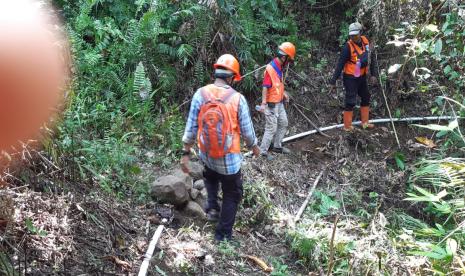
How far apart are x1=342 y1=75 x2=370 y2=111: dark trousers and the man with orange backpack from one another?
425 cm

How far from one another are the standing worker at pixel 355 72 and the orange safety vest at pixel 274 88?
1797 mm

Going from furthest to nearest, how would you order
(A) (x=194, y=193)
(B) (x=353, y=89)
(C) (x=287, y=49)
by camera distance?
(B) (x=353, y=89)
(C) (x=287, y=49)
(A) (x=194, y=193)

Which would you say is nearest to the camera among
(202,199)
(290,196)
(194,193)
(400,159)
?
(194,193)

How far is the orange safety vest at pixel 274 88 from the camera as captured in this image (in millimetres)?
7644

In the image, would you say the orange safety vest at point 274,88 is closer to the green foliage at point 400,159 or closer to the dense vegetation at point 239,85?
the dense vegetation at point 239,85

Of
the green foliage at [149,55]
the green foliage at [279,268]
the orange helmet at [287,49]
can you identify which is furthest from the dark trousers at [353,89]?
the green foliage at [279,268]

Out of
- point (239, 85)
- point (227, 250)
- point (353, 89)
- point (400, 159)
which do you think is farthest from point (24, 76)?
point (400, 159)

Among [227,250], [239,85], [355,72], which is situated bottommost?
[227,250]

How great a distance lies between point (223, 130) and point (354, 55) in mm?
4700

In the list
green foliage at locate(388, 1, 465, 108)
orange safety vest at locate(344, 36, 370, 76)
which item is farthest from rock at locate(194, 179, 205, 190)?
orange safety vest at locate(344, 36, 370, 76)

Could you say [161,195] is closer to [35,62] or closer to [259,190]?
[259,190]

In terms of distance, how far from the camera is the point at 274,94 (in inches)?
304

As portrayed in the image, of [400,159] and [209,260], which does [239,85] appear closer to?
[400,159]

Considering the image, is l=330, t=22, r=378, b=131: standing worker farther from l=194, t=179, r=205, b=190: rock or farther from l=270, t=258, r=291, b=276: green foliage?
l=270, t=258, r=291, b=276: green foliage
